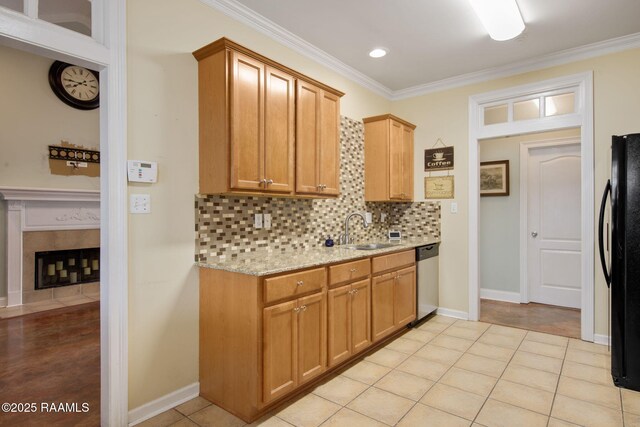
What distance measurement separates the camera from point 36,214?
452 centimetres

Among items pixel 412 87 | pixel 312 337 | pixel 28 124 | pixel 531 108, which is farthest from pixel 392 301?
pixel 28 124

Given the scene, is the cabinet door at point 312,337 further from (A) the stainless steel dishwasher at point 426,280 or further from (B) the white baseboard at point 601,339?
(B) the white baseboard at point 601,339

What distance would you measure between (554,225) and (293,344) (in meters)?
4.04

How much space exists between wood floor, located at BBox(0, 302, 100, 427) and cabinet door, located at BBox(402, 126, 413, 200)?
11.4ft

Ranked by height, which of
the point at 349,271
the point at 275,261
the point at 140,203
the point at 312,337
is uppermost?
the point at 140,203

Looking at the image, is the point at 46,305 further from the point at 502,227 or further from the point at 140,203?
the point at 502,227

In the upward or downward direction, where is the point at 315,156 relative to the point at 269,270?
upward

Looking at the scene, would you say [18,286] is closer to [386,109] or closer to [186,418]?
[186,418]

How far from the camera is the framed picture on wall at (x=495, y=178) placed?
15.7 feet

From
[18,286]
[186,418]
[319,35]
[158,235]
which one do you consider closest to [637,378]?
[186,418]

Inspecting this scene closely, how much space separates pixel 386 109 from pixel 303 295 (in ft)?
10.1

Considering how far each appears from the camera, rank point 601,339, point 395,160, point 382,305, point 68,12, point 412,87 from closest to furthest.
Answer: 1. point 68,12
2. point 382,305
3. point 601,339
4. point 395,160
5. point 412,87

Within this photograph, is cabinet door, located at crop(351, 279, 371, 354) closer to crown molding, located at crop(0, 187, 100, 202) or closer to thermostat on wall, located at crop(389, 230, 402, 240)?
thermostat on wall, located at crop(389, 230, 402, 240)

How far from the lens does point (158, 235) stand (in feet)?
7.14
